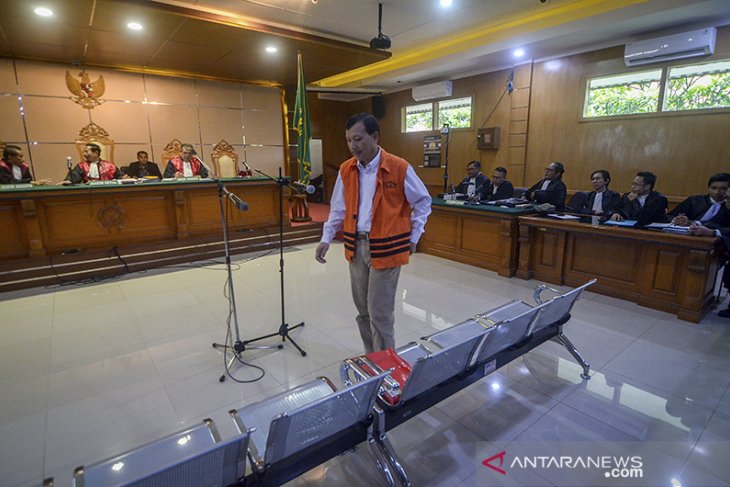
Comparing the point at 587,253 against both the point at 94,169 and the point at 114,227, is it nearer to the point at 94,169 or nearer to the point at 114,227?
the point at 114,227

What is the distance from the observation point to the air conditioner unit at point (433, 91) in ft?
25.8

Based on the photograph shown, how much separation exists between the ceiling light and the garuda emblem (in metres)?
2.57

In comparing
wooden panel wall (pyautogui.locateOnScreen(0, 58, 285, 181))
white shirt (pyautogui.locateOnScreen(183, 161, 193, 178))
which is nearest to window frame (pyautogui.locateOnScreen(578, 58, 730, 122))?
wooden panel wall (pyautogui.locateOnScreen(0, 58, 285, 181))

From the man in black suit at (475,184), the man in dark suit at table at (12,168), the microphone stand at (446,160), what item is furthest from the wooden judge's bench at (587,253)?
Result: the man in dark suit at table at (12,168)

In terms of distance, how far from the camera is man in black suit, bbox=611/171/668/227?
372 centimetres

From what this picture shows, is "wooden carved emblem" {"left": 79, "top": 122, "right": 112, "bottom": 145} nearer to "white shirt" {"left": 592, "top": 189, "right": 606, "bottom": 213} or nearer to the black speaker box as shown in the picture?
the black speaker box

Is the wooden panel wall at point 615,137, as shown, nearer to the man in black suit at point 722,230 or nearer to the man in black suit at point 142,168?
the man in black suit at point 722,230

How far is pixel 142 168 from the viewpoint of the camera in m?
6.61

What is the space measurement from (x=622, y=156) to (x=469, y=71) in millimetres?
3347

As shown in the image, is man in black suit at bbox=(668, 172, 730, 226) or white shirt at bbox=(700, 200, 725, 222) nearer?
man in black suit at bbox=(668, 172, 730, 226)

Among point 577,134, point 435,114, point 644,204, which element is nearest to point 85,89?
point 435,114

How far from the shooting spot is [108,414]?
2.18 metres

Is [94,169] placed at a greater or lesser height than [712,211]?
greater

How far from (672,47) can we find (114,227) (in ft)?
25.8
